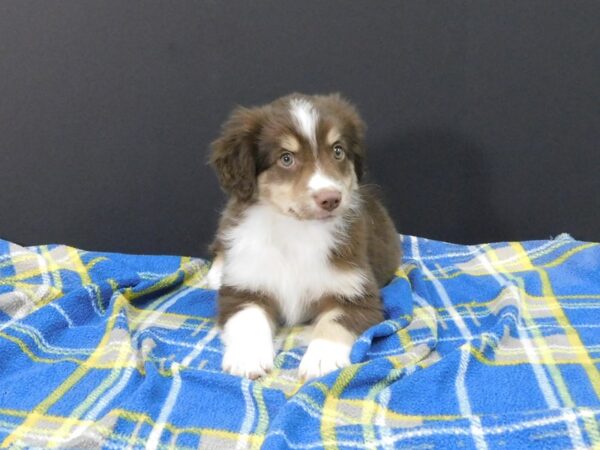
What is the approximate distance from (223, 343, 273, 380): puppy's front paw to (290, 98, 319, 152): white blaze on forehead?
88cm

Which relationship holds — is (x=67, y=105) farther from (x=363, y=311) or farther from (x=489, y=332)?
(x=489, y=332)

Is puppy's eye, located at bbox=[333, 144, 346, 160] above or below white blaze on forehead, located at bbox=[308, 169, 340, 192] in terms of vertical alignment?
above

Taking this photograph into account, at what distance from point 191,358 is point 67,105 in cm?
225

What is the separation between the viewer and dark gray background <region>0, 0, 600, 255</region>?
3586mm

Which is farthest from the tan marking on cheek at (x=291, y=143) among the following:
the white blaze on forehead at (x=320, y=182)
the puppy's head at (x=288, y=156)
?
the white blaze on forehead at (x=320, y=182)

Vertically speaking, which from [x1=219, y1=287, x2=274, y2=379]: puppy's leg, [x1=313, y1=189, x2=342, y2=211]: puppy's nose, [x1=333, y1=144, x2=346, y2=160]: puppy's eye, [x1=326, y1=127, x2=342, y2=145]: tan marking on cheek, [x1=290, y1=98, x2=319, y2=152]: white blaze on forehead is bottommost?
[x1=219, y1=287, x2=274, y2=379]: puppy's leg

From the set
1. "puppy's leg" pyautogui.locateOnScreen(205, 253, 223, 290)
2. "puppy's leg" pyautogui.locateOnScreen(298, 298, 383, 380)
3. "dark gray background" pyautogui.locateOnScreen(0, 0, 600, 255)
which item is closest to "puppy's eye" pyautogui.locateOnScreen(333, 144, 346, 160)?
"puppy's leg" pyautogui.locateOnScreen(298, 298, 383, 380)

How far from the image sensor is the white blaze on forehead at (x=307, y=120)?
7.79ft

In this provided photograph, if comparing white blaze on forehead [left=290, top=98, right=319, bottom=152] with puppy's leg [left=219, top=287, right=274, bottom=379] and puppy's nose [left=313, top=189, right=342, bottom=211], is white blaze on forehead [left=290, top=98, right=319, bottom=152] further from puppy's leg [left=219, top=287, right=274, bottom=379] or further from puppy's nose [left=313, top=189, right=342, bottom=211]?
puppy's leg [left=219, top=287, right=274, bottom=379]

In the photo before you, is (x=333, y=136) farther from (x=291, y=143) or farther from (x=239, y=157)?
(x=239, y=157)

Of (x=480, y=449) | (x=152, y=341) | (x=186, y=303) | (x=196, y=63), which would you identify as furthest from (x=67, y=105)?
A: (x=480, y=449)

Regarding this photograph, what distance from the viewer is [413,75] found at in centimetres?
368

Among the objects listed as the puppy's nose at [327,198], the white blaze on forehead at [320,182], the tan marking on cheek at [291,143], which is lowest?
the puppy's nose at [327,198]

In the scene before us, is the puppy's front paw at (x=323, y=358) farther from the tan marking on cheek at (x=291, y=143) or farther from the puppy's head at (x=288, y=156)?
the tan marking on cheek at (x=291, y=143)
